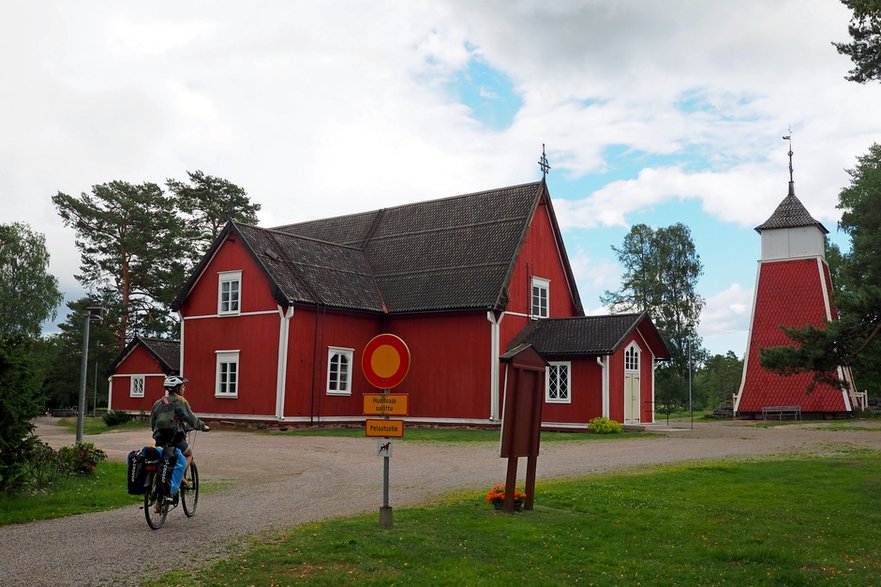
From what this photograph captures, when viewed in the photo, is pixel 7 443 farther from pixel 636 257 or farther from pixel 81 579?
pixel 636 257

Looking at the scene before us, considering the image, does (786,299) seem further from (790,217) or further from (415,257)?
(415,257)

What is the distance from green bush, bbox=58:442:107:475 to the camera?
13458 millimetres

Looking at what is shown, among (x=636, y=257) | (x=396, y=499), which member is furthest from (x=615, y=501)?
(x=636, y=257)

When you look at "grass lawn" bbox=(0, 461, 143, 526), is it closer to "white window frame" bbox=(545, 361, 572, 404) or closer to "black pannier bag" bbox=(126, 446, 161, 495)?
"black pannier bag" bbox=(126, 446, 161, 495)

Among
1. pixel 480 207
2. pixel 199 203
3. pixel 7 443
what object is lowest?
pixel 7 443

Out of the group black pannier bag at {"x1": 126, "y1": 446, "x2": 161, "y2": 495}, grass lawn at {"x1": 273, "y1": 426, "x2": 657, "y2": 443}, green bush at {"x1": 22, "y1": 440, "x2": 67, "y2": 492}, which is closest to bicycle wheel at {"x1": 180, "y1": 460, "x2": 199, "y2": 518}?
black pannier bag at {"x1": 126, "y1": 446, "x2": 161, "y2": 495}

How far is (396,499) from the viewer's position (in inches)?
472

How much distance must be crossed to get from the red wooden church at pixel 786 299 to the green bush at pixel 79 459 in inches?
1228

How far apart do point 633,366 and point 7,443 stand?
2252 cm

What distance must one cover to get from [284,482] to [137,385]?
29.5m

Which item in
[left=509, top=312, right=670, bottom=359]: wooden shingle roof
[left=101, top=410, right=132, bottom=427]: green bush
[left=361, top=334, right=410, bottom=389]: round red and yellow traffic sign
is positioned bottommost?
[left=101, top=410, right=132, bottom=427]: green bush

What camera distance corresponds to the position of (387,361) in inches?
368

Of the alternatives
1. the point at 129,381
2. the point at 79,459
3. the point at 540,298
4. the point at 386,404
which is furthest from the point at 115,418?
the point at 386,404

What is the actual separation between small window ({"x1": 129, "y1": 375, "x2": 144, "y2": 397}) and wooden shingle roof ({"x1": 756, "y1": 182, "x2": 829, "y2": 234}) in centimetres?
3045
